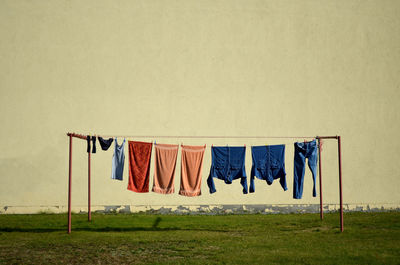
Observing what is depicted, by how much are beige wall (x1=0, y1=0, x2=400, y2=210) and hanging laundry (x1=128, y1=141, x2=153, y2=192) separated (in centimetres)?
309

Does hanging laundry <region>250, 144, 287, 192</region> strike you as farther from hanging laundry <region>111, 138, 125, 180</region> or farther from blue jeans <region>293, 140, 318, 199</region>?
hanging laundry <region>111, 138, 125, 180</region>

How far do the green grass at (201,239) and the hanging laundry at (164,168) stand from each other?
1.18 meters

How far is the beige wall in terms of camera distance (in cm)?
1537

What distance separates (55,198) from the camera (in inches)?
601

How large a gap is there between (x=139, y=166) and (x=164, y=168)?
0.71m

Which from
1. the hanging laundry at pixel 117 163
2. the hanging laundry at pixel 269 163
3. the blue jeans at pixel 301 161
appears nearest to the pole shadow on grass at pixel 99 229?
the hanging laundry at pixel 117 163

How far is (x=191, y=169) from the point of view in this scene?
12.4 m

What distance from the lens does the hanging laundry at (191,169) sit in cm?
1234

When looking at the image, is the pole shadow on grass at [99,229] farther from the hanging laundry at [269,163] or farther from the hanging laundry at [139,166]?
the hanging laundry at [269,163]

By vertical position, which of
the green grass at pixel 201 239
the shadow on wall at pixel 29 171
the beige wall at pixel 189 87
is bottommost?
the green grass at pixel 201 239

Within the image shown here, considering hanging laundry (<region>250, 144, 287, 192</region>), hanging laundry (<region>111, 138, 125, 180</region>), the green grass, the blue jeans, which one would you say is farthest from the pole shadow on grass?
the blue jeans

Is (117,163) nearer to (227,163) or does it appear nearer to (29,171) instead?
(227,163)

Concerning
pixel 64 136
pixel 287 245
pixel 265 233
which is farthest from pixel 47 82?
pixel 287 245

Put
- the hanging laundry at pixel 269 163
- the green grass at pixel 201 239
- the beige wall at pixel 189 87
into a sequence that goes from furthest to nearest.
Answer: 1. the beige wall at pixel 189 87
2. the hanging laundry at pixel 269 163
3. the green grass at pixel 201 239
